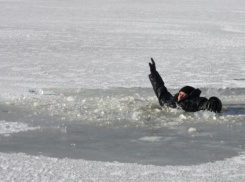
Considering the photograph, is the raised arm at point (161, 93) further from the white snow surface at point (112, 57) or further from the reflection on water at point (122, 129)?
the white snow surface at point (112, 57)

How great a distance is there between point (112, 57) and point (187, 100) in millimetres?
7886

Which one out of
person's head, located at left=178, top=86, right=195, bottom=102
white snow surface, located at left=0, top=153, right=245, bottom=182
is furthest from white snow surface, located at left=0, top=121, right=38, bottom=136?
person's head, located at left=178, top=86, right=195, bottom=102

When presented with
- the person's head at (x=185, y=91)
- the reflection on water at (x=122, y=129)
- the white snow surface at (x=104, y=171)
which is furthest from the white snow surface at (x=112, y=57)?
the person's head at (x=185, y=91)

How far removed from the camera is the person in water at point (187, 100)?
8.00 m

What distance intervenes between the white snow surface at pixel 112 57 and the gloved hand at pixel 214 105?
85.0 inches

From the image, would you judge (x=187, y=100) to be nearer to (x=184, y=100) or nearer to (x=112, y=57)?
(x=184, y=100)

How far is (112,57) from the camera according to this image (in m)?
15.9

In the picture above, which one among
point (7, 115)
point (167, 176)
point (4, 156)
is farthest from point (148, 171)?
point (7, 115)

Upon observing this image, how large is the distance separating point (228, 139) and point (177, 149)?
810 millimetres

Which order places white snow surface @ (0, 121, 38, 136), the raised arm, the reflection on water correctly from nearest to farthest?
the reflection on water < white snow surface @ (0, 121, 38, 136) < the raised arm

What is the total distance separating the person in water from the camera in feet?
26.2

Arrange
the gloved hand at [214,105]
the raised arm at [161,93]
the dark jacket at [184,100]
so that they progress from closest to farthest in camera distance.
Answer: the gloved hand at [214,105], the dark jacket at [184,100], the raised arm at [161,93]

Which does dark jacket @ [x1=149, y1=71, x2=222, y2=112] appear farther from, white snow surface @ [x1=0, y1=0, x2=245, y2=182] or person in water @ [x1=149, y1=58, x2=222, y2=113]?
white snow surface @ [x1=0, y1=0, x2=245, y2=182]

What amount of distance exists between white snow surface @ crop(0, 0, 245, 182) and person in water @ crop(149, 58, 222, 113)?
1403 millimetres
